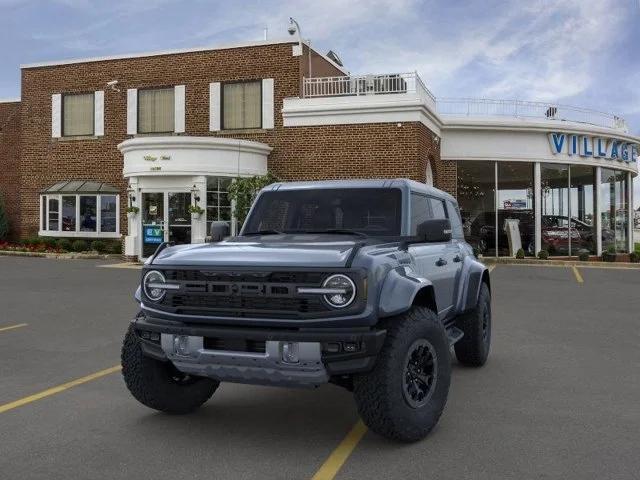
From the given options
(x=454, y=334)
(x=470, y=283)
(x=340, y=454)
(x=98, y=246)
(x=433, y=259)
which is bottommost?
(x=340, y=454)

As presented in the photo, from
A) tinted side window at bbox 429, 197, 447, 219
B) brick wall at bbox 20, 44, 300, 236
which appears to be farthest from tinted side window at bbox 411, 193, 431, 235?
brick wall at bbox 20, 44, 300, 236

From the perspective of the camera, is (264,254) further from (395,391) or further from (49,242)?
(49,242)

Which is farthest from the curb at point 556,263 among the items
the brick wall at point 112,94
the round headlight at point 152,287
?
the round headlight at point 152,287

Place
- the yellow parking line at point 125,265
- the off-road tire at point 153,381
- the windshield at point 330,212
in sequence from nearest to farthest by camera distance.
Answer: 1. the off-road tire at point 153,381
2. the windshield at point 330,212
3. the yellow parking line at point 125,265

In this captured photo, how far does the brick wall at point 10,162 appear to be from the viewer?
28359mm

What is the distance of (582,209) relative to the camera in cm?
2566

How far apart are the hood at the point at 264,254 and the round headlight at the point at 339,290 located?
9 cm

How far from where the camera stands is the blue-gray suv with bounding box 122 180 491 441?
4.05 m

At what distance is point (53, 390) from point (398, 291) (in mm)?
3403

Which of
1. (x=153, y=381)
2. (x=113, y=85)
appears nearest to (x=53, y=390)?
(x=153, y=381)

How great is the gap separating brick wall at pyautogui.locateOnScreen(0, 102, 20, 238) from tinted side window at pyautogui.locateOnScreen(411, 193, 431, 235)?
25.9 meters

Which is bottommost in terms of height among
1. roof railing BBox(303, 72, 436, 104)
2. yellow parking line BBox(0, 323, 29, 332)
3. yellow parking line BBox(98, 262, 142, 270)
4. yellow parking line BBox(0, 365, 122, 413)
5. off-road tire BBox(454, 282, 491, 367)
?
yellow parking line BBox(0, 365, 122, 413)

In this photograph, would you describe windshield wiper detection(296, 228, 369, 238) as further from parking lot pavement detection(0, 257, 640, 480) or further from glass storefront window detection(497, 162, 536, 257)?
glass storefront window detection(497, 162, 536, 257)

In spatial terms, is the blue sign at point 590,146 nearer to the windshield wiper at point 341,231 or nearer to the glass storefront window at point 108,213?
the glass storefront window at point 108,213
